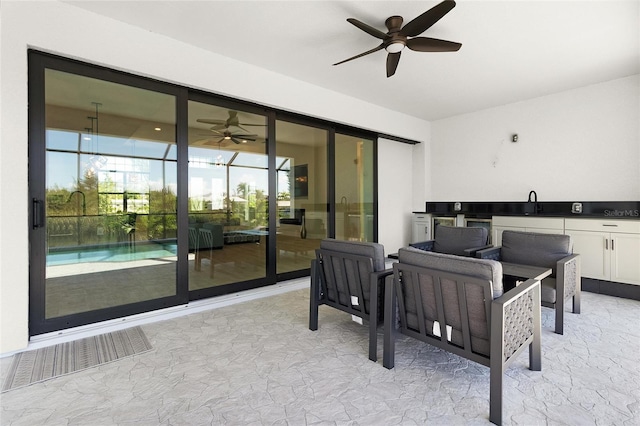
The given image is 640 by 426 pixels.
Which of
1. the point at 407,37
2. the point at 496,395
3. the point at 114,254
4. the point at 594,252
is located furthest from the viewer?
the point at 594,252

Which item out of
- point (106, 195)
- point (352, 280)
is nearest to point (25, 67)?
point (106, 195)

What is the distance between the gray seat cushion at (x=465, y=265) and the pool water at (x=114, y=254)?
2624mm

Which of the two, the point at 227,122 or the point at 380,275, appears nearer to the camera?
the point at 380,275

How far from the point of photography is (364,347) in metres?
2.53

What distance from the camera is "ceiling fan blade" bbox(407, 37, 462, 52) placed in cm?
276

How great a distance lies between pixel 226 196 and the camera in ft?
12.7

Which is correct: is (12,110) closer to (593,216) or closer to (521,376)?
(521,376)

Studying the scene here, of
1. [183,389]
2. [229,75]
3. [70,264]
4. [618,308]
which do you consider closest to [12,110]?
[70,264]

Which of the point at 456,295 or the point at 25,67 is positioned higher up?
the point at 25,67

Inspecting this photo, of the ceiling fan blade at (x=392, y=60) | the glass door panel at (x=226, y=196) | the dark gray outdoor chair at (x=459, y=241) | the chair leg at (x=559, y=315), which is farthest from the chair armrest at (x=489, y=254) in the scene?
the glass door panel at (x=226, y=196)

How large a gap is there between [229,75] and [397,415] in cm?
372

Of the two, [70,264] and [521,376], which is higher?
[70,264]

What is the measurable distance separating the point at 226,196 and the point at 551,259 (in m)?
3.76

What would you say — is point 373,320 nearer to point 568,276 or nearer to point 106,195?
point 568,276
